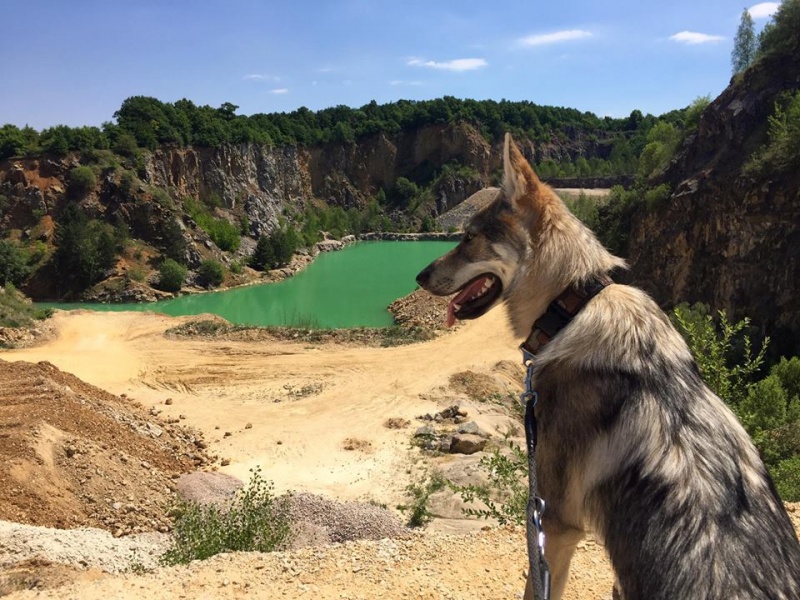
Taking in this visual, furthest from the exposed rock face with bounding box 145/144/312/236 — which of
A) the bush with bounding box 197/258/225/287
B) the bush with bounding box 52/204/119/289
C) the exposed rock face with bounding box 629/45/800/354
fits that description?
the exposed rock face with bounding box 629/45/800/354

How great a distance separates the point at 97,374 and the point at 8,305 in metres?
11.4

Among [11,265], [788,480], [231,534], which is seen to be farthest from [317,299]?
[788,480]

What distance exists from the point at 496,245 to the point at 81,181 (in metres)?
45.9

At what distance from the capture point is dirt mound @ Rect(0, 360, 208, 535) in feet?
28.6

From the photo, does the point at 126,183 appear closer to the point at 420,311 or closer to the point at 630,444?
the point at 420,311

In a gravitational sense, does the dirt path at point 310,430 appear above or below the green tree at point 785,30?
below

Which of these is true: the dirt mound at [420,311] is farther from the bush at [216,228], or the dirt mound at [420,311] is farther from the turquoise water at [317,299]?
the bush at [216,228]

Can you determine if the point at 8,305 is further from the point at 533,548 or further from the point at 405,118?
the point at 405,118

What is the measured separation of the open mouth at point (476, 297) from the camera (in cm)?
292

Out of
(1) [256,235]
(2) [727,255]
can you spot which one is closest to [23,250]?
(1) [256,235]

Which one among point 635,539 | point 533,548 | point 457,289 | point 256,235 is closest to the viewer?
point 635,539

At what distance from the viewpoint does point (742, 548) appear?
6.21 ft

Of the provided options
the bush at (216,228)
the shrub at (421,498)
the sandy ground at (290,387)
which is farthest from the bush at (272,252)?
the shrub at (421,498)

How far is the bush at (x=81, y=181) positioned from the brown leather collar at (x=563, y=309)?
151 ft
